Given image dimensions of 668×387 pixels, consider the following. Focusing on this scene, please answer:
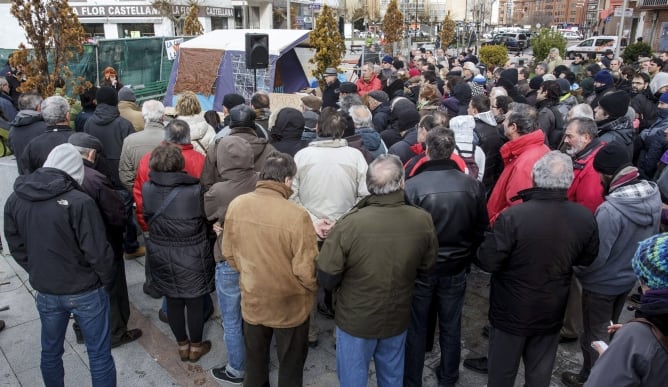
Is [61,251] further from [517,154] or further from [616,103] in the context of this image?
[616,103]

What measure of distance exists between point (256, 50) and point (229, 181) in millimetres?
5724

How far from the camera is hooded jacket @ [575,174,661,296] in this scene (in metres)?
3.23

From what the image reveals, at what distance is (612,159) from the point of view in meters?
3.41

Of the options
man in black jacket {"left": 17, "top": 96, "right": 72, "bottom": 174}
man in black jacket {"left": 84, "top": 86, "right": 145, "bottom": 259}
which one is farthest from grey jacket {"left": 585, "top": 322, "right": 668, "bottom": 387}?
man in black jacket {"left": 84, "top": 86, "right": 145, "bottom": 259}

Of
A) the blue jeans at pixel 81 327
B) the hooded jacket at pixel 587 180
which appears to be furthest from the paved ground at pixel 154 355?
the hooded jacket at pixel 587 180

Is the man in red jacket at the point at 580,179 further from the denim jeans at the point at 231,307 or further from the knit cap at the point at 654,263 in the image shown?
the denim jeans at the point at 231,307

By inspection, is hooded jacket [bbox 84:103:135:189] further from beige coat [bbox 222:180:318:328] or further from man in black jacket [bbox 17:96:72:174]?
beige coat [bbox 222:180:318:328]

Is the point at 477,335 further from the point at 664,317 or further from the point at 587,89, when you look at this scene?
the point at 587,89

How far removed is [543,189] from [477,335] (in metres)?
1.90

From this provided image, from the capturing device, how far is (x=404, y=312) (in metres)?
2.99

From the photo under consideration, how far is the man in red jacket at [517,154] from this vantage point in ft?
13.2

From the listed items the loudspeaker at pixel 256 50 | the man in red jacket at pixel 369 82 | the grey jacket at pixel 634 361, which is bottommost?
the grey jacket at pixel 634 361

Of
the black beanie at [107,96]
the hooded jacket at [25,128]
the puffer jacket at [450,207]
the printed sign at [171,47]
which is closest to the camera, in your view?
the puffer jacket at [450,207]

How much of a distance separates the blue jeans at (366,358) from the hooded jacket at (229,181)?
3.63 ft
